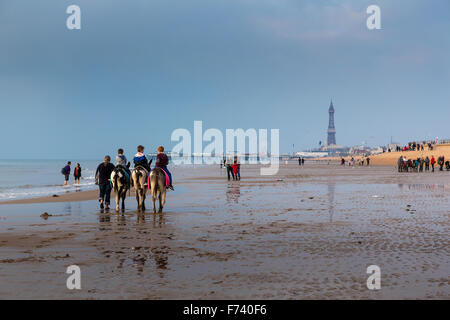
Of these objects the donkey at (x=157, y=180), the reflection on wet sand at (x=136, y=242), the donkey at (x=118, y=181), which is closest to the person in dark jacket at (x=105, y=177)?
the donkey at (x=118, y=181)

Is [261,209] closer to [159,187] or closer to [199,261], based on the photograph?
[159,187]

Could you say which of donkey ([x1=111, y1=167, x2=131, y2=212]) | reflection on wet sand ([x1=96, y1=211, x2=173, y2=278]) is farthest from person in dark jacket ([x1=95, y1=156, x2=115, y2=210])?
reflection on wet sand ([x1=96, y1=211, x2=173, y2=278])

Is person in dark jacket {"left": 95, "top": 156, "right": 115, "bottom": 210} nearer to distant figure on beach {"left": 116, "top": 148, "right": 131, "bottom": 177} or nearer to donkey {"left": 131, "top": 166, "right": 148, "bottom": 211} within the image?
distant figure on beach {"left": 116, "top": 148, "right": 131, "bottom": 177}

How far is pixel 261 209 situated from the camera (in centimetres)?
1788

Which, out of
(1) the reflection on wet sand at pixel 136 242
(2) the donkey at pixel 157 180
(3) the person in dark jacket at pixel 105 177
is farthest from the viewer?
(3) the person in dark jacket at pixel 105 177

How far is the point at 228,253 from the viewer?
942 cm

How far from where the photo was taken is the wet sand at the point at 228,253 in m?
6.72

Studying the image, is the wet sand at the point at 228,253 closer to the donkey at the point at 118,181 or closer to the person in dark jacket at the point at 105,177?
the donkey at the point at 118,181

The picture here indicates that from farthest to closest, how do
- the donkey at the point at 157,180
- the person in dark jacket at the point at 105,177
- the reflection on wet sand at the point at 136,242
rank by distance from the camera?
the person in dark jacket at the point at 105,177 → the donkey at the point at 157,180 → the reflection on wet sand at the point at 136,242

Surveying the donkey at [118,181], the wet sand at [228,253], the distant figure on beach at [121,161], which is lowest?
the wet sand at [228,253]

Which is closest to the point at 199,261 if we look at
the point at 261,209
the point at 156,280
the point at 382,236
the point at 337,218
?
the point at 156,280

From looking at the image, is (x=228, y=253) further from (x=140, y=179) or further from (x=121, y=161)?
(x=121, y=161)

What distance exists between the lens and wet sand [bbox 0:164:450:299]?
6.72m

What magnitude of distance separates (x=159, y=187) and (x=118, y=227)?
332cm
